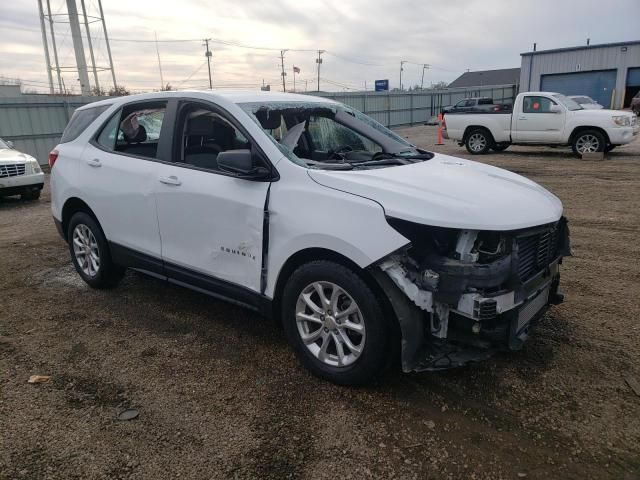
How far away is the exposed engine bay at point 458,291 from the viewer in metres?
2.70

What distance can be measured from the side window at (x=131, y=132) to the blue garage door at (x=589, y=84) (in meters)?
38.8

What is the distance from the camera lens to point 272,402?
303 centimetres

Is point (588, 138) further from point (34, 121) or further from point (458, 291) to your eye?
point (34, 121)

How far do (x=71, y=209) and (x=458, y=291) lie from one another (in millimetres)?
4016

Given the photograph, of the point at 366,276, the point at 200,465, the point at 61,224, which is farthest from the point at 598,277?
the point at 61,224

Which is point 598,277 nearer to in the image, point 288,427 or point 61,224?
point 288,427

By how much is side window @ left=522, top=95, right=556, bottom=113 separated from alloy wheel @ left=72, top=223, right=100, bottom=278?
13141mm

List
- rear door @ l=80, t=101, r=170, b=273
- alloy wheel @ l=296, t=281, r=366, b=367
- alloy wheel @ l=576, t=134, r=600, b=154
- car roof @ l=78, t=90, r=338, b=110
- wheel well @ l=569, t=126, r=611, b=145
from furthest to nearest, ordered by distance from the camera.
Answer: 1. alloy wheel @ l=576, t=134, r=600, b=154
2. wheel well @ l=569, t=126, r=611, b=145
3. rear door @ l=80, t=101, r=170, b=273
4. car roof @ l=78, t=90, r=338, b=110
5. alloy wheel @ l=296, t=281, r=366, b=367

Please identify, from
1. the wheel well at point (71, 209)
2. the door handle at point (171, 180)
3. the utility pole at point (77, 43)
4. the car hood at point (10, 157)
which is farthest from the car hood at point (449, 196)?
the utility pole at point (77, 43)

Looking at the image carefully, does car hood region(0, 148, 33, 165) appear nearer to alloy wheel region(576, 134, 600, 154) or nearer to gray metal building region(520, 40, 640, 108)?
alloy wheel region(576, 134, 600, 154)

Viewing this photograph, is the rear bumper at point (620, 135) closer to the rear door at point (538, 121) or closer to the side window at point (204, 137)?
the rear door at point (538, 121)

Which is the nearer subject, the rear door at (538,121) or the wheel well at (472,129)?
the rear door at (538,121)

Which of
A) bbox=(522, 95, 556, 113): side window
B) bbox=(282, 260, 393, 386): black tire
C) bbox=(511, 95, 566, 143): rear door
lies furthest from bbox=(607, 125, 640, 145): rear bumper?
bbox=(282, 260, 393, 386): black tire

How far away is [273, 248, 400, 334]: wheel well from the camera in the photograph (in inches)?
112
